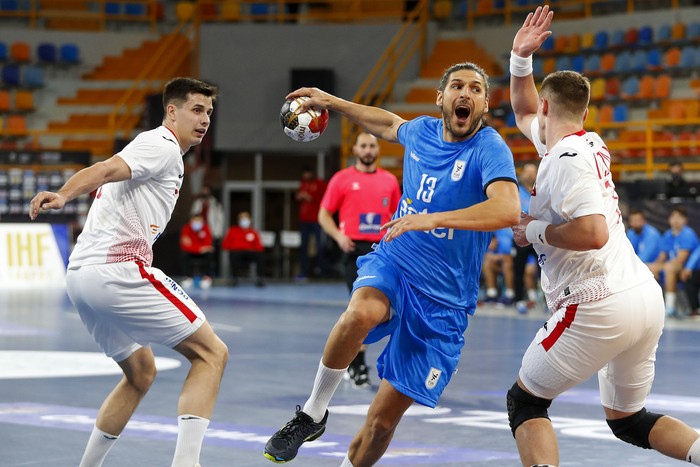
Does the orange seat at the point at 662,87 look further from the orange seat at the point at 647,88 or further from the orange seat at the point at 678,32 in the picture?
the orange seat at the point at 678,32

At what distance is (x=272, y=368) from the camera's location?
11078 millimetres

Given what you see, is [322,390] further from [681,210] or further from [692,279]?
[681,210]

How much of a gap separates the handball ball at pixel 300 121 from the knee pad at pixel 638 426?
7.01ft

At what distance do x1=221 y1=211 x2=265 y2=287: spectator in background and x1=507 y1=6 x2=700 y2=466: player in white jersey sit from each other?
1940 centimetres

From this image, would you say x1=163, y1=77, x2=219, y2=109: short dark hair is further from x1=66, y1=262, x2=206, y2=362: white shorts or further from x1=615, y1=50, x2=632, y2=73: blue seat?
x1=615, y1=50, x2=632, y2=73: blue seat

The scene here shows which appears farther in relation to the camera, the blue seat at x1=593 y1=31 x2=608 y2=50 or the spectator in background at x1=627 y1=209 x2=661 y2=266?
the blue seat at x1=593 y1=31 x2=608 y2=50

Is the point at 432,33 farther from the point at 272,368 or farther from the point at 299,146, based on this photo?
the point at 272,368

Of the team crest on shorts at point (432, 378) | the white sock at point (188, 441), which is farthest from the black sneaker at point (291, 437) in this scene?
the team crest on shorts at point (432, 378)

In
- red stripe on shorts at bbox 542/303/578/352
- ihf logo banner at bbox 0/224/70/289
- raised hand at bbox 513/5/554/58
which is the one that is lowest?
ihf logo banner at bbox 0/224/70/289

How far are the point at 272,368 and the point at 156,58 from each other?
19.0 m

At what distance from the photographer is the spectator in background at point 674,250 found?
16.5m

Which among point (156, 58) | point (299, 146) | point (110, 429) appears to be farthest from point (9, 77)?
point (110, 429)

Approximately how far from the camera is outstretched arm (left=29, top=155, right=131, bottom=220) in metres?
5.02

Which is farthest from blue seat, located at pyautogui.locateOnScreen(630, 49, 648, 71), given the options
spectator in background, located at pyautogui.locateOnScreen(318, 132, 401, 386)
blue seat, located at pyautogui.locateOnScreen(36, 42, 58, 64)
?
spectator in background, located at pyautogui.locateOnScreen(318, 132, 401, 386)
